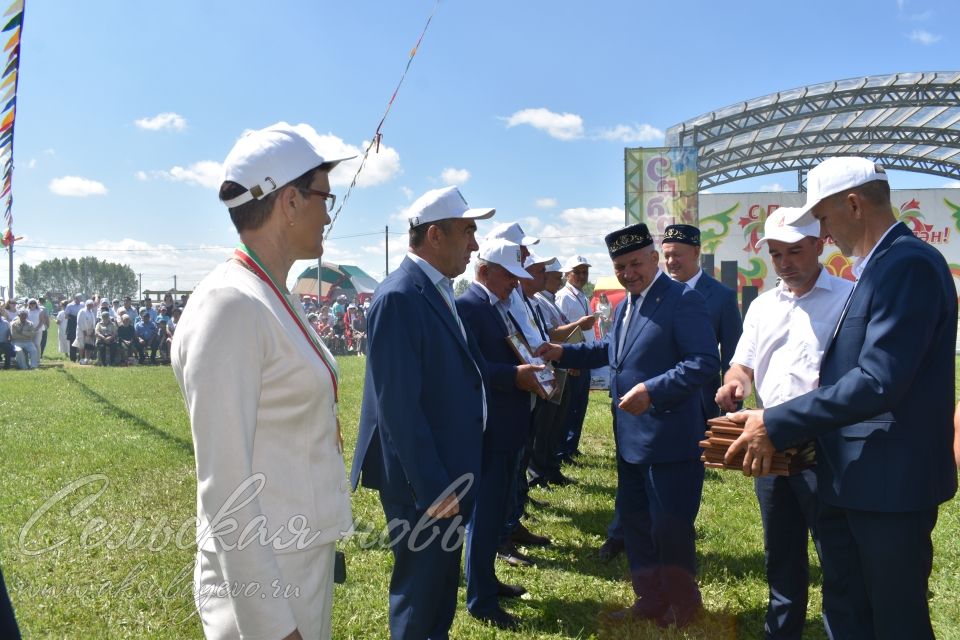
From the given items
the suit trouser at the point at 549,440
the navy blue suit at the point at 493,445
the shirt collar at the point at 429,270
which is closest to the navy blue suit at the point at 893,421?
the shirt collar at the point at 429,270

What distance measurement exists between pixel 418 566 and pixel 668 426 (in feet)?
5.37

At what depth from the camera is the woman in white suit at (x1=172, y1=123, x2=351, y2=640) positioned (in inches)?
61.5

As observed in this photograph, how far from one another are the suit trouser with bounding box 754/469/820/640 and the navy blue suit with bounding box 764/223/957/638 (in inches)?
33.6

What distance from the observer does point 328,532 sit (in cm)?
187

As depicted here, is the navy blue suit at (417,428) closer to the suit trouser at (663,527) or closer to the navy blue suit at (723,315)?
the suit trouser at (663,527)

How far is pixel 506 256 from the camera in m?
4.54

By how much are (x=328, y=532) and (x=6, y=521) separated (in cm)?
548

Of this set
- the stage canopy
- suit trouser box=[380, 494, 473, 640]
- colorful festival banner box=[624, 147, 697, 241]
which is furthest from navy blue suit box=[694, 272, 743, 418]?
the stage canopy

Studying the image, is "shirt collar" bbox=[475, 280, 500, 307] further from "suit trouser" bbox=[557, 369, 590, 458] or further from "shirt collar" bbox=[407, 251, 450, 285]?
"suit trouser" bbox=[557, 369, 590, 458]

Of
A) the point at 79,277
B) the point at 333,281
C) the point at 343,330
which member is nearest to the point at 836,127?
the point at 343,330

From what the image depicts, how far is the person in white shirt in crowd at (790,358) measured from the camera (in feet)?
10.8

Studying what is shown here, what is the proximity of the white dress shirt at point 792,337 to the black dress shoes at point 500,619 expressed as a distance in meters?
1.94

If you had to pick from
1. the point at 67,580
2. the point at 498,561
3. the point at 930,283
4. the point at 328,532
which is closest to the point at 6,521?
the point at 67,580

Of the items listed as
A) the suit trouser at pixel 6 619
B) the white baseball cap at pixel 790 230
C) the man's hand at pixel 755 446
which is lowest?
the suit trouser at pixel 6 619
